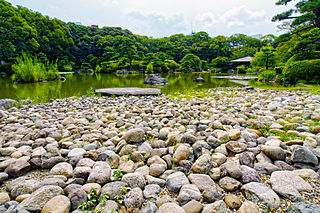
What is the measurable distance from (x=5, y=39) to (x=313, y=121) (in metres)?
26.0

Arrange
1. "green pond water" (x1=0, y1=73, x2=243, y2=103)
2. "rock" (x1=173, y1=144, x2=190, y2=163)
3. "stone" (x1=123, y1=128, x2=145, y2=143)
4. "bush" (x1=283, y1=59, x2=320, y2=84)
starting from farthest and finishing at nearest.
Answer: "bush" (x1=283, y1=59, x2=320, y2=84), "green pond water" (x1=0, y1=73, x2=243, y2=103), "stone" (x1=123, y1=128, x2=145, y2=143), "rock" (x1=173, y1=144, x2=190, y2=163)

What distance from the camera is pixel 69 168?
3.68 ft

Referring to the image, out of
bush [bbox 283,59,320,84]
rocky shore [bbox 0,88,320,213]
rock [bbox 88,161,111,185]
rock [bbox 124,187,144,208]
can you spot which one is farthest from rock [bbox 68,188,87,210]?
bush [bbox 283,59,320,84]

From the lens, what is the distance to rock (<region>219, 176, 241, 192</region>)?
0.97 meters

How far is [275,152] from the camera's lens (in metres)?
1.20

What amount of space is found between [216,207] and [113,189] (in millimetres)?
560

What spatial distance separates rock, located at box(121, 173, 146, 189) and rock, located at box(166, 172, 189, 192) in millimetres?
155

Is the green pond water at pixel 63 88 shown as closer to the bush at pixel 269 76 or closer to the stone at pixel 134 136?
the bush at pixel 269 76

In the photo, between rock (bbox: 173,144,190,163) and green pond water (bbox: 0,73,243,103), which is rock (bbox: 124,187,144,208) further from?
green pond water (bbox: 0,73,243,103)

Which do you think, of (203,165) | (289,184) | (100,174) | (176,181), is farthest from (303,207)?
(100,174)

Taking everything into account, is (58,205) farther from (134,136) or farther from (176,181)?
(134,136)

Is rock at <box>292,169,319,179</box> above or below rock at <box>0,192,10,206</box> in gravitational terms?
above

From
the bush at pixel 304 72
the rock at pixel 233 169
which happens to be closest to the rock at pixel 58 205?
the rock at pixel 233 169

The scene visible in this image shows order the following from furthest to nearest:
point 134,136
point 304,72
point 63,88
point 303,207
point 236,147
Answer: point 63,88
point 304,72
point 134,136
point 236,147
point 303,207
